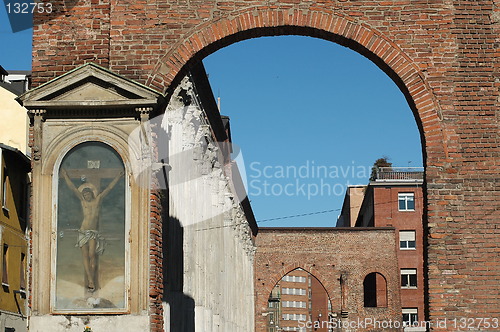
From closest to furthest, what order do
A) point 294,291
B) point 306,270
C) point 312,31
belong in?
point 312,31 < point 306,270 < point 294,291

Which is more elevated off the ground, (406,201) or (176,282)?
(406,201)

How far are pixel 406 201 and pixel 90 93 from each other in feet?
168

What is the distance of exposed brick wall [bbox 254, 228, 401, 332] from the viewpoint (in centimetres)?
5316

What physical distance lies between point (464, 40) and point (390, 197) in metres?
49.7

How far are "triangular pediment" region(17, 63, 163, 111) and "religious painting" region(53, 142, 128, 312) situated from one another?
1.89 feet

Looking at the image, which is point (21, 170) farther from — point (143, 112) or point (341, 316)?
point (341, 316)

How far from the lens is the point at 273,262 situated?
5388 cm

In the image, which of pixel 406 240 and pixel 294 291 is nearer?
pixel 406 240

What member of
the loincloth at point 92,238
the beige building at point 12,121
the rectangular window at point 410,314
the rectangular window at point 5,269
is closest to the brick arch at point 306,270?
the rectangular window at point 410,314

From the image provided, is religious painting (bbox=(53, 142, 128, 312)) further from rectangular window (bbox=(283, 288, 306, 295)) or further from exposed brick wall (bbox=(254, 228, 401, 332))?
rectangular window (bbox=(283, 288, 306, 295))

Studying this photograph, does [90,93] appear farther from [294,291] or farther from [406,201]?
[294,291]

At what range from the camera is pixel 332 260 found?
53.6m

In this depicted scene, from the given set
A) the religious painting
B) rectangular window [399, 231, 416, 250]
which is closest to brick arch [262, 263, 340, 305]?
rectangular window [399, 231, 416, 250]

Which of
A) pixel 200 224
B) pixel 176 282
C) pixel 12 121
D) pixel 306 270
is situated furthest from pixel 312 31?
pixel 306 270
